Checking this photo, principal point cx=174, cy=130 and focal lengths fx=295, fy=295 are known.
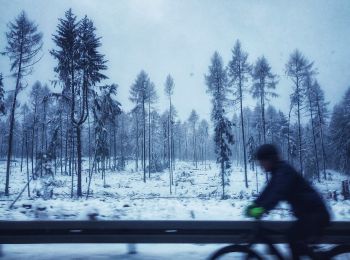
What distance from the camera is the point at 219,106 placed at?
28.6m

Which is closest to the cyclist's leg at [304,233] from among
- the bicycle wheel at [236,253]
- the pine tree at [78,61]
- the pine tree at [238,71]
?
the bicycle wheel at [236,253]

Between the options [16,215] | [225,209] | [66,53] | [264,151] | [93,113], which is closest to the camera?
[264,151]

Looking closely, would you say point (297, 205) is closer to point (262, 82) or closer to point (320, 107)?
point (262, 82)

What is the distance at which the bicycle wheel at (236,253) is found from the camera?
12.9 feet

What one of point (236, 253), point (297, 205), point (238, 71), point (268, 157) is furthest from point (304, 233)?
point (238, 71)

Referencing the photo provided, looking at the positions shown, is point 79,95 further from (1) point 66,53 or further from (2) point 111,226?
(2) point 111,226

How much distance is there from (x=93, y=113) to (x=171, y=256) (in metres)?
20.9

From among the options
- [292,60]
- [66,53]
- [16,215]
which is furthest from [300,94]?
[16,215]

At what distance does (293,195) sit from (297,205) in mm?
140

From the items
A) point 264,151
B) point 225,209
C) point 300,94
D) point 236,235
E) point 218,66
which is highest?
point 218,66

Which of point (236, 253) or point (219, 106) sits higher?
point (219, 106)

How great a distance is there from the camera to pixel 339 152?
41281 millimetres

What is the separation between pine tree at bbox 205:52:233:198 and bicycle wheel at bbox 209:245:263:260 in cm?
2388

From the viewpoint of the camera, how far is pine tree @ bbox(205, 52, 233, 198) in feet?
92.2
